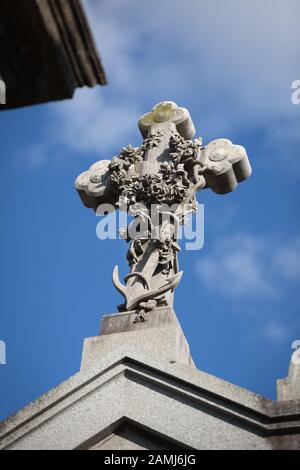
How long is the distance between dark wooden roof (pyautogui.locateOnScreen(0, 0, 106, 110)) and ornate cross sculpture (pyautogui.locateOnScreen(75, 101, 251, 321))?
13.0ft

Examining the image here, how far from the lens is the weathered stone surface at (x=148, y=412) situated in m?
7.62

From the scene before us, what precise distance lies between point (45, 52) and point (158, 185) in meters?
4.96

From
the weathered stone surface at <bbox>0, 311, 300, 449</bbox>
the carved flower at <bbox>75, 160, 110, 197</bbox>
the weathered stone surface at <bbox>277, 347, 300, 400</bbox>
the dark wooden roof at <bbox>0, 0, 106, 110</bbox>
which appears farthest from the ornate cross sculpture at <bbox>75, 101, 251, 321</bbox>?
the dark wooden roof at <bbox>0, 0, 106, 110</bbox>

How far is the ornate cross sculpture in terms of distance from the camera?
980cm

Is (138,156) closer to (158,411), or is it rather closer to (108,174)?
(108,174)

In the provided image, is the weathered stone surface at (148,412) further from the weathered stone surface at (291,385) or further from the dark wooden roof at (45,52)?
the dark wooden roof at (45,52)

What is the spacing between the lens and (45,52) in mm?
5637

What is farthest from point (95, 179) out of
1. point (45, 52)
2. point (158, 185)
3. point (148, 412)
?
point (45, 52)

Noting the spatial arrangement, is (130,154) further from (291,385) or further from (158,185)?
(291,385)

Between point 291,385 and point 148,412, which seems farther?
point 291,385

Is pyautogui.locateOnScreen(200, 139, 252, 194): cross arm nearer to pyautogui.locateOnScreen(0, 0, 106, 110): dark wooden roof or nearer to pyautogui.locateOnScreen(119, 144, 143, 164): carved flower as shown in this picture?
pyautogui.locateOnScreen(119, 144, 143, 164): carved flower

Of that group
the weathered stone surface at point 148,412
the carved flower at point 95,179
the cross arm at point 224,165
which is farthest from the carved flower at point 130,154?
the weathered stone surface at point 148,412
